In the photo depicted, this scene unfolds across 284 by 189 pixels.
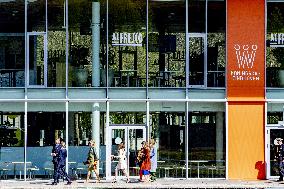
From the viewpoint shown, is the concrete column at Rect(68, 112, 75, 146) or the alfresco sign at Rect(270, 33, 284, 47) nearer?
the concrete column at Rect(68, 112, 75, 146)

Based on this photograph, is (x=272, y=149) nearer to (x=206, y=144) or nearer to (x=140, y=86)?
(x=206, y=144)

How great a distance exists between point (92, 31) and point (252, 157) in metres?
7.59

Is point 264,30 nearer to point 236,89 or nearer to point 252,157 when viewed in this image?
point 236,89

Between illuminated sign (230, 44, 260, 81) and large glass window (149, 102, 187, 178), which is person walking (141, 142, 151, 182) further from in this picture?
illuminated sign (230, 44, 260, 81)

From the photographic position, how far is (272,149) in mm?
29422

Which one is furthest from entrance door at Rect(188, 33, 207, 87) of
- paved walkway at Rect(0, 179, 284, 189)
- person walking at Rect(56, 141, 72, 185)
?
person walking at Rect(56, 141, 72, 185)

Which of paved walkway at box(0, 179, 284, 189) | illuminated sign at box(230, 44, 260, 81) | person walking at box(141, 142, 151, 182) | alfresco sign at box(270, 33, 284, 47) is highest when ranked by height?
alfresco sign at box(270, 33, 284, 47)

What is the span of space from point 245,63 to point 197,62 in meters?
1.81

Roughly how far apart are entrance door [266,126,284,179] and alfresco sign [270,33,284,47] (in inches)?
123

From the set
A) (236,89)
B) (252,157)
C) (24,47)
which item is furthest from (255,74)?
(24,47)

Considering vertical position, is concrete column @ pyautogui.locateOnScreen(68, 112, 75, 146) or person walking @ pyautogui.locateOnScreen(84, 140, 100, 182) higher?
concrete column @ pyautogui.locateOnScreen(68, 112, 75, 146)

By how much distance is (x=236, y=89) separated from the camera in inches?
1158

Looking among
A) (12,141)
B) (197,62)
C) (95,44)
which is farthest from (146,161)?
(12,141)

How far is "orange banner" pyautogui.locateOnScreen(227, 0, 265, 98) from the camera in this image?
29.4 m
